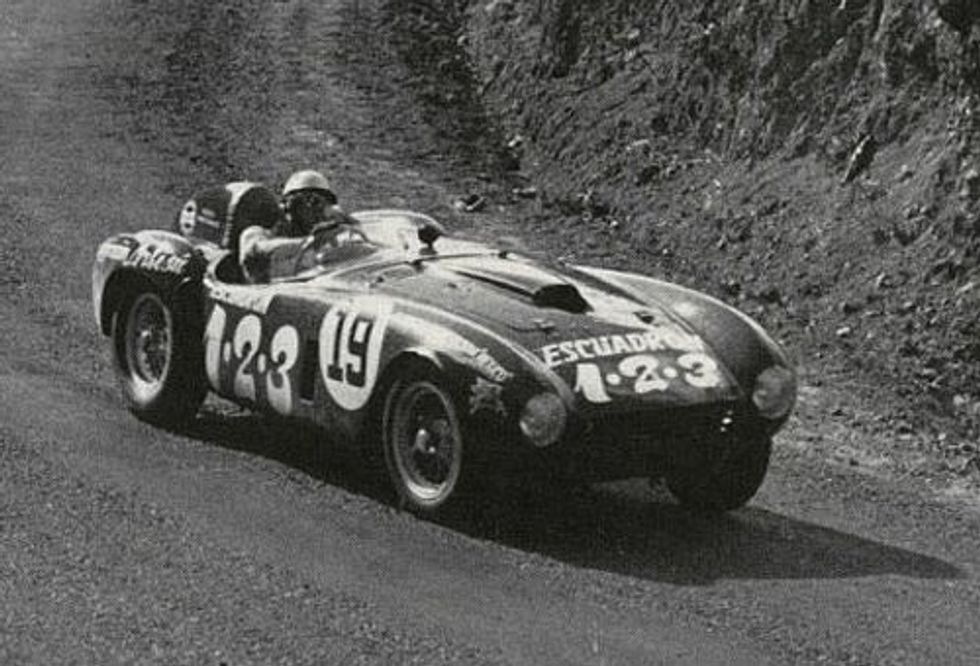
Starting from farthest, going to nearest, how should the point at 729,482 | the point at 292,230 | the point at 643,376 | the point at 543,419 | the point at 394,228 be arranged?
the point at 292,230
the point at 394,228
the point at 729,482
the point at 643,376
the point at 543,419

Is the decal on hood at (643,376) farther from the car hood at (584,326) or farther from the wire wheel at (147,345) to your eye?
the wire wheel at (147,345)

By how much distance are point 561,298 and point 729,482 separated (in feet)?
4.05

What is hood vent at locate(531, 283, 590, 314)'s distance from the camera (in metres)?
10.6

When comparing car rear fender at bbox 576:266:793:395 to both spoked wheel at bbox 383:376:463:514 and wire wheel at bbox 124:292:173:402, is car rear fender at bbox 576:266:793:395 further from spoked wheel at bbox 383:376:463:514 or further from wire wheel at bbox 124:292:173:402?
wire wheel at bbox 124:292:173:402

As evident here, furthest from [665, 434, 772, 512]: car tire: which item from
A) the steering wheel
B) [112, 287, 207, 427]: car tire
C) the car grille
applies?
[112, 287, 207, 427]: car tire

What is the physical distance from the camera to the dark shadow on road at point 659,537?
9.78m

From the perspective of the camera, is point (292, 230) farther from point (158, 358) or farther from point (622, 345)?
point (622, 345)

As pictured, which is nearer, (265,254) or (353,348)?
(353,348)

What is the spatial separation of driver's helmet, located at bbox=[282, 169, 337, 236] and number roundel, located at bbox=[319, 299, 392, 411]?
1.48 m

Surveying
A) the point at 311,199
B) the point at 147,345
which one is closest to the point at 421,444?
the point at 311,199

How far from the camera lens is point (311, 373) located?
1098cm

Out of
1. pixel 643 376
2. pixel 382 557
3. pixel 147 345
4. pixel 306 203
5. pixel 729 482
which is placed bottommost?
pixel 382 557

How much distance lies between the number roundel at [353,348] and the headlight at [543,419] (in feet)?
3.42

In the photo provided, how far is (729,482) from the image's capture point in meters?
10.8
